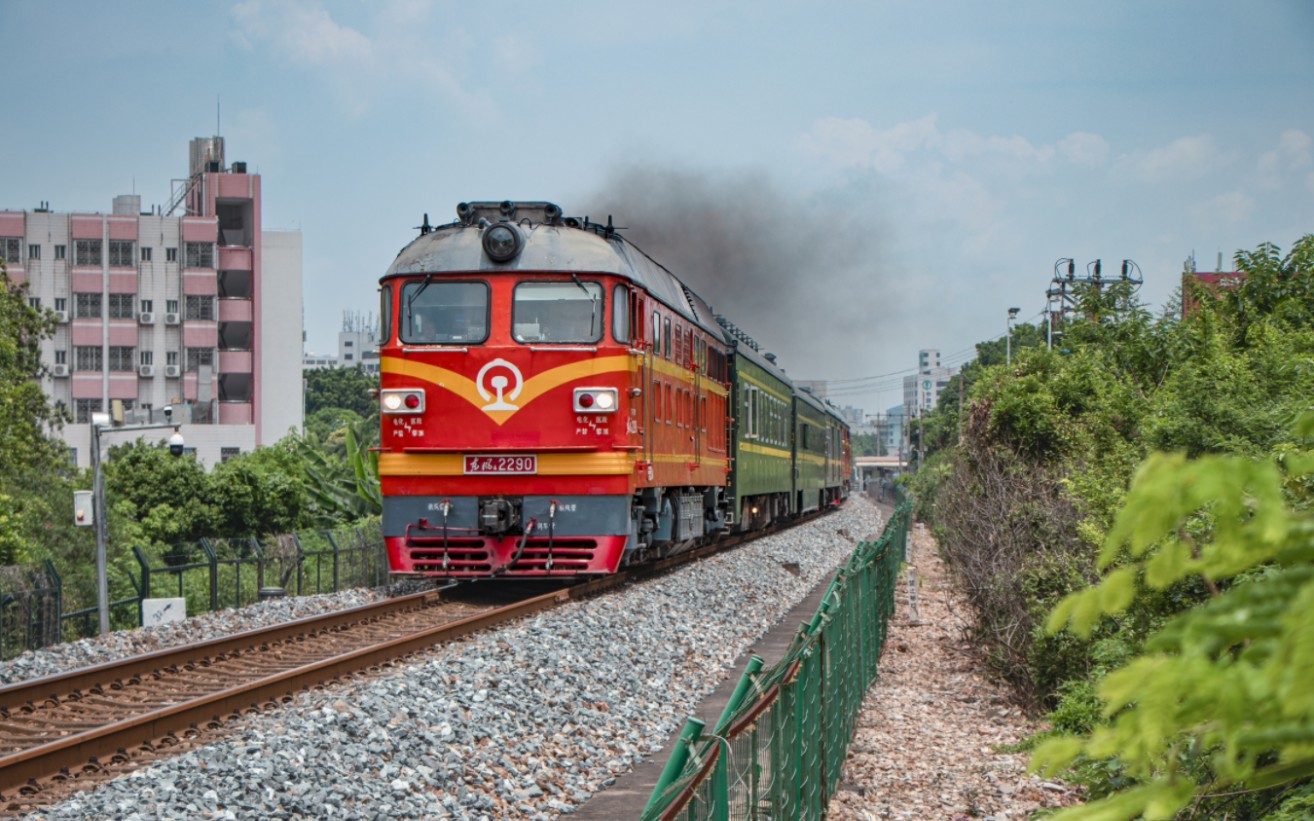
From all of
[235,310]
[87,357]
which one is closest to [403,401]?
[235,310]

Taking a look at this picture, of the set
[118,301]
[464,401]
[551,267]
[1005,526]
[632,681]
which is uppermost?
[118,301]

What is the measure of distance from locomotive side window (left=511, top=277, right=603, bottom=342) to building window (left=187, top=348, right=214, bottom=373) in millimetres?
52841

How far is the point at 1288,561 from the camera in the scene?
1.60m

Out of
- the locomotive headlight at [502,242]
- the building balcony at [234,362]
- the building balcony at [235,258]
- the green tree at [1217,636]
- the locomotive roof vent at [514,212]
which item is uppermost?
the building balcony at [235,258]

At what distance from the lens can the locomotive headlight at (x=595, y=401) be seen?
1508 centimetres

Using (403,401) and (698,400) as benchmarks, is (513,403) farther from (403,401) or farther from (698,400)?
(698,400)

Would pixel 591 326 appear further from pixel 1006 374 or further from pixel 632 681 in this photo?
pixel 1006 374

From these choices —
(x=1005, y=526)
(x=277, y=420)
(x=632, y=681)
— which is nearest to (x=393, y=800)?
(x=632, y=681)

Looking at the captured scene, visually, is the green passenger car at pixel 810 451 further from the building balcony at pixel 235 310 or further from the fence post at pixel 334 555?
the building balcony at pixel 235 310

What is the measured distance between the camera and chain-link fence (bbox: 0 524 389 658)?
53.3ft

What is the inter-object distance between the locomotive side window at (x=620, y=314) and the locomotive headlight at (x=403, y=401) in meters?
2.36

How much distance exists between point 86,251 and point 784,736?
64701mm

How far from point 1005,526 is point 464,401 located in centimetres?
633

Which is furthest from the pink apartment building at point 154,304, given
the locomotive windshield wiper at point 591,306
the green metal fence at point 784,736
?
the green metal fence at point 784,736
